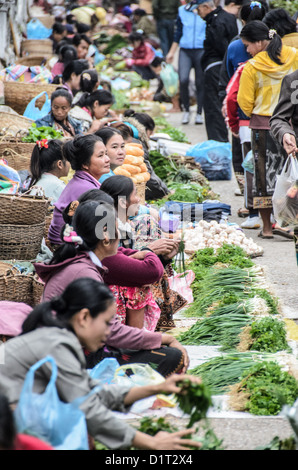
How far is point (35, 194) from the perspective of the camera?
598cm

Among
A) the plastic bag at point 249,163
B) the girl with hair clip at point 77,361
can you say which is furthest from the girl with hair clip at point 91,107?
the girl with hair clip at point 77,361

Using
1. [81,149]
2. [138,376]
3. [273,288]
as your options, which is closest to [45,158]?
[81,149]

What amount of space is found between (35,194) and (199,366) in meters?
2.29

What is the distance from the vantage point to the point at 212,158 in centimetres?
987

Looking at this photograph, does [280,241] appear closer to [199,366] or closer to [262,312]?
[262,312]

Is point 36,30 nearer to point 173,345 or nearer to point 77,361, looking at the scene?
point 173,345

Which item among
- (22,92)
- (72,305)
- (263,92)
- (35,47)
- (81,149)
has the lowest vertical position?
(35,47)

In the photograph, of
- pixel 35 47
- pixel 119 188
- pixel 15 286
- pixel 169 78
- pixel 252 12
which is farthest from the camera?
pixel 35 47

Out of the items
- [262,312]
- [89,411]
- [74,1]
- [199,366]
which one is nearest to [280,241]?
[262,312]

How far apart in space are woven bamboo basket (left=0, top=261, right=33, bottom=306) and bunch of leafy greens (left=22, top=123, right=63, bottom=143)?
7.79ft

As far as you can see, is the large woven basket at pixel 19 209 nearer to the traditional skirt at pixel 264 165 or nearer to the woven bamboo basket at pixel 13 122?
the traditional skirt at pixel 264 165

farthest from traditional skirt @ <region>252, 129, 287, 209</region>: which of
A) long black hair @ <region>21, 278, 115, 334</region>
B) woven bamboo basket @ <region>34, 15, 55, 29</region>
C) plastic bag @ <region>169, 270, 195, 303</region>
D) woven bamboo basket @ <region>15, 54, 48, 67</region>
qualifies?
woven bamboo basket @ <region>34, 15, 55, 29</region>

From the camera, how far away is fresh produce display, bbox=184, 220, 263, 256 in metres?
6.88

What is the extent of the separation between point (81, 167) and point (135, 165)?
1904mm
